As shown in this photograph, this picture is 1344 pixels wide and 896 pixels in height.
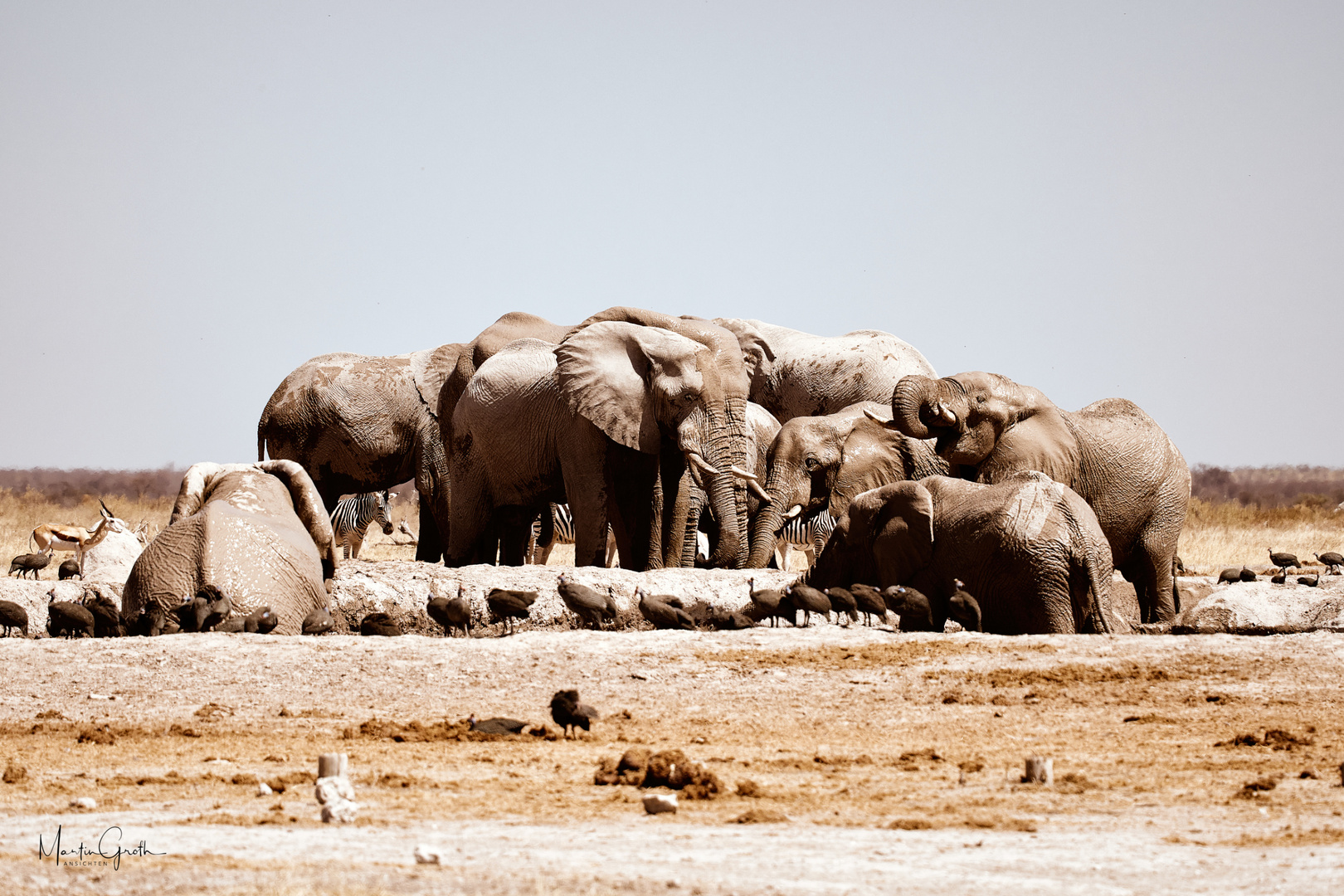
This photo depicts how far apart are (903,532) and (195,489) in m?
6.04

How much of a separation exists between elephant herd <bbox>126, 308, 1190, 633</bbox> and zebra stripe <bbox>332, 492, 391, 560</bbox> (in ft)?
16.0

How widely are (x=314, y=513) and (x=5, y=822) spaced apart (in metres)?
7.49

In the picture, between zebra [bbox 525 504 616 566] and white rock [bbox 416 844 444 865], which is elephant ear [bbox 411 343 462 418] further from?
white rock [bbox 416 844 444 865]

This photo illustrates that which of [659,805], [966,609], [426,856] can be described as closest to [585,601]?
[966,609]

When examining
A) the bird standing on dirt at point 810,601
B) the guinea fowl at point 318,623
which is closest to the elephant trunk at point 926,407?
the bird standing on dirt at point 810,601

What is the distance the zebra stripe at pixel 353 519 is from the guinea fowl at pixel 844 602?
16096 millimetres

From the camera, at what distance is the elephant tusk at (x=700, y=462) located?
17219 mm

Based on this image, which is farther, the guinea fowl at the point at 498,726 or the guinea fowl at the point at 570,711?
the guinea fowl at the point at 498,726

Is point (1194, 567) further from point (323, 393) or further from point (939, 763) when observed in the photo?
point (939, 763)

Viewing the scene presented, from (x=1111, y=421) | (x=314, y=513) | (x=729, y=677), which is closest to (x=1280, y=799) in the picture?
(x=729, y=677)

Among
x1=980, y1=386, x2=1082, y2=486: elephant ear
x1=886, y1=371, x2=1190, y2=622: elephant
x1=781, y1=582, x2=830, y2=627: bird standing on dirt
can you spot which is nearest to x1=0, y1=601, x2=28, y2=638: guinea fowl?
x1=781, y1=582, x2=830, y2=627: bird standing on dirt

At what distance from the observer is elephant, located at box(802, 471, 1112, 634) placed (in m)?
12.9

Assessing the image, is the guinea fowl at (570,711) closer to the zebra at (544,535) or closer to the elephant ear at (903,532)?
the elephant ear at (903,532)

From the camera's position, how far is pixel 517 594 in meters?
13.5
